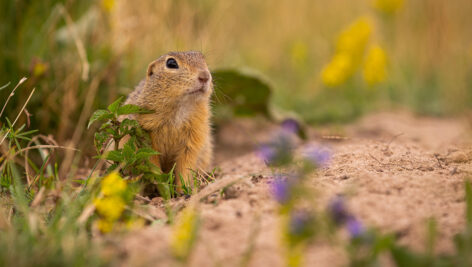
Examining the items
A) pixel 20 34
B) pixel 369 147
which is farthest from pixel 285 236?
pixel 20 34

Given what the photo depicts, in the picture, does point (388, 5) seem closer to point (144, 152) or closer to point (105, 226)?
point (144, 152)

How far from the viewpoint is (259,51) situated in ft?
30.6

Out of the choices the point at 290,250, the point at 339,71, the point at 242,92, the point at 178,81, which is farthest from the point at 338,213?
the point at 339,71

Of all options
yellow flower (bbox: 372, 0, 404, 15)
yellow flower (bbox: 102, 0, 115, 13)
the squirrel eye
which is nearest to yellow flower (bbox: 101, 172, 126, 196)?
the squirrel eye

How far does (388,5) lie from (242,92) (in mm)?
3396

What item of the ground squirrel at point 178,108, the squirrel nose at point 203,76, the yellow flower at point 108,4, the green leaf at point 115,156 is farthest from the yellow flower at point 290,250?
the yellow flower at point 108,4

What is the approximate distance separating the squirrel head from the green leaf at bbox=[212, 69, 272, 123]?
1.35 metres

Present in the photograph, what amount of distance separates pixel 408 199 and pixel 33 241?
1.78 metres

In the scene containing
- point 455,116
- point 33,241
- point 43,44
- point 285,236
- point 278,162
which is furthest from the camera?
point 455,116

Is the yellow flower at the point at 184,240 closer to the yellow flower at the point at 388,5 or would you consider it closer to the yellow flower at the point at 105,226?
the yellow flower at the point at 105,226

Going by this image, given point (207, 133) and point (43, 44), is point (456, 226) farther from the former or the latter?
point (43, 44)

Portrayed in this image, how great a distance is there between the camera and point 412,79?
27.6 ft

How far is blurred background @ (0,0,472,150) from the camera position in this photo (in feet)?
15.9

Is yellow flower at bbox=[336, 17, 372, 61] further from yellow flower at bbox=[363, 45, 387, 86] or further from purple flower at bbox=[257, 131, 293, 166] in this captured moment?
purple flower at bbox=[257, 131, 293, 166]
